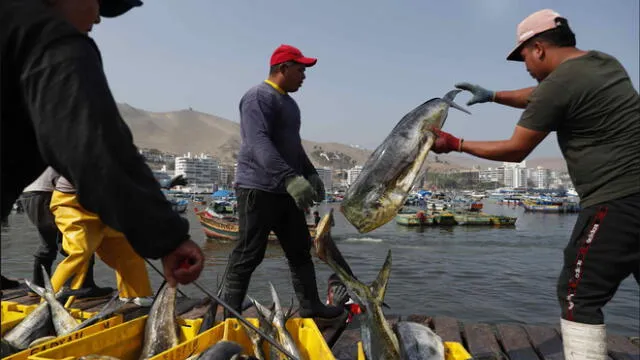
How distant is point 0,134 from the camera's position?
4.11 feet

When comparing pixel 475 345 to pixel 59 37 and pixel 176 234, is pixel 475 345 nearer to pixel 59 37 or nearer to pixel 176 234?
pixel 176 234

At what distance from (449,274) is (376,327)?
1521 centimetres

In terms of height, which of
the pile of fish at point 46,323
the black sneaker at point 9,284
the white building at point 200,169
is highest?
the pile of fish at point 46,323

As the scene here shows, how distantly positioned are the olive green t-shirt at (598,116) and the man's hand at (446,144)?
1.48 feet

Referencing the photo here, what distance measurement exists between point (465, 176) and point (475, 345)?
6757 inches

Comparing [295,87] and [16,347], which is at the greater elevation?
[295,87]

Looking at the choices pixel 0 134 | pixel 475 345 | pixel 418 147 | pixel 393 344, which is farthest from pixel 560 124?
pixel 0 134

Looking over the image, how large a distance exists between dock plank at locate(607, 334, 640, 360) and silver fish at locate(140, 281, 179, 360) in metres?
3.26

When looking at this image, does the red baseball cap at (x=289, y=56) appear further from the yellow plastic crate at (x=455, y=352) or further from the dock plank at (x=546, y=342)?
the dock plank at (x=546, y=342)

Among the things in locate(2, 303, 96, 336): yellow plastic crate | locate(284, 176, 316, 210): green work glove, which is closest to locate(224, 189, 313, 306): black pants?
locate(284, 176, 316, 210): green work glove

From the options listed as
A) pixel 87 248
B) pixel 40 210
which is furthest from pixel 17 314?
pixel 40 210

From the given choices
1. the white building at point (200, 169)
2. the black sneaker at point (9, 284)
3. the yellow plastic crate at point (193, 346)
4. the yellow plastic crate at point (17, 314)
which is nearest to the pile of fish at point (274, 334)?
the yellow plastic crate at point (193, 346)

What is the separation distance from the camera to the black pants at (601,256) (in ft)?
7.66

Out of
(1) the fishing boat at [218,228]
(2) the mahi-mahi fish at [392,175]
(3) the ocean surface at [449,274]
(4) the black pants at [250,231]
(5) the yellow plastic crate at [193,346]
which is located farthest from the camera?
(1) the fishing boat at [218,228]
